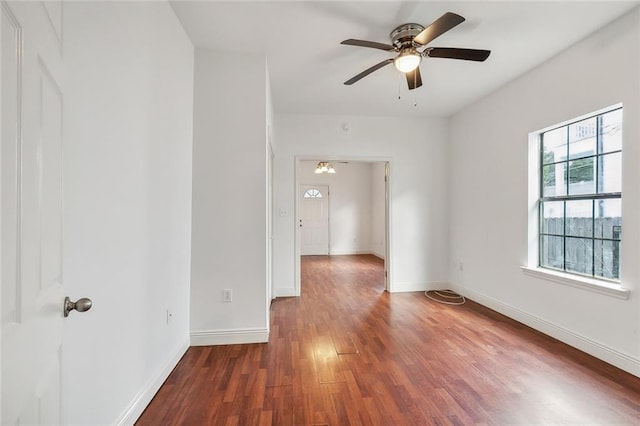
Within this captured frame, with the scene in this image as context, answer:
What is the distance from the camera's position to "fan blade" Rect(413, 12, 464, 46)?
1.67 metres

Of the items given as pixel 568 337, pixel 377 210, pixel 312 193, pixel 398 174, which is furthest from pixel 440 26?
pixel 312 193

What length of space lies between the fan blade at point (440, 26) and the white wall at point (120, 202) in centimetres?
179

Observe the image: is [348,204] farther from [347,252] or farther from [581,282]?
[581,282]

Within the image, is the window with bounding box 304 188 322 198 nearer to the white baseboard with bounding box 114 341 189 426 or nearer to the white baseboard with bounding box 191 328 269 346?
the white baseboard with bounding box 191 328 269 346

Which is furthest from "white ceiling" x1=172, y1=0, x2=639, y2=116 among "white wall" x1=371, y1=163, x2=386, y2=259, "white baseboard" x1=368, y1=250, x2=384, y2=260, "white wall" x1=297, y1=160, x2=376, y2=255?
"white baseboard" x1=368, y1=250, x2=384, y2=260

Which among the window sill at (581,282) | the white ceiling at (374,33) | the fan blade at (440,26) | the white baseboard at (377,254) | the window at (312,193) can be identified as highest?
the white ceiling at (374,33)

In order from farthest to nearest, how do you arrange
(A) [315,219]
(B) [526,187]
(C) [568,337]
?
(A) [315,219] → (B) [526,187] → (C) [568,337]

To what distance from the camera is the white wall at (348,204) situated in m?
8.04

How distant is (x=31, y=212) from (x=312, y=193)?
24.3 ft

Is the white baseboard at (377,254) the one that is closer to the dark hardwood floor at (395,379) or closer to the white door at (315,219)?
the white door at (315,219)

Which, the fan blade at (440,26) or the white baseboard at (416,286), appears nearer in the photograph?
the fan blade at (440,26)

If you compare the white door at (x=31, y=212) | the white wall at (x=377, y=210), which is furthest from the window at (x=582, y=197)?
the white wall at (x=377, y=210)

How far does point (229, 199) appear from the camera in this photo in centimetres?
257

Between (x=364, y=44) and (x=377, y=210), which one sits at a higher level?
(x=364, y=44)
